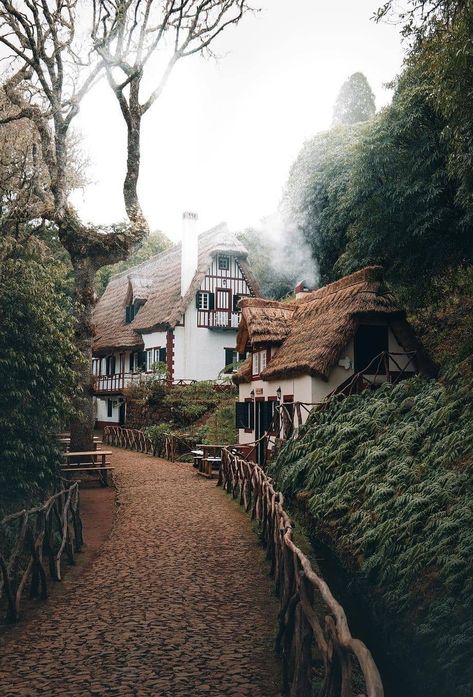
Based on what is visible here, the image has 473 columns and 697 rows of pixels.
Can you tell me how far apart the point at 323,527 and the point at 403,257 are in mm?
7663

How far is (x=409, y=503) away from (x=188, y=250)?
1065 inches

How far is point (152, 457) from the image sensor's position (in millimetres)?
26516

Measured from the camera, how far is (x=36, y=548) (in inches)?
352

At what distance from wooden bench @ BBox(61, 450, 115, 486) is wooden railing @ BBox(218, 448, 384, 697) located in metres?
8.39

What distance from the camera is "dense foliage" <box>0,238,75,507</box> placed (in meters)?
12.4

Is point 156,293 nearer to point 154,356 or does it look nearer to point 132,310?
point 132,310


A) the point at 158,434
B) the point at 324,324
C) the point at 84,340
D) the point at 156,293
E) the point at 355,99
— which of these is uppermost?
the point at 355,99

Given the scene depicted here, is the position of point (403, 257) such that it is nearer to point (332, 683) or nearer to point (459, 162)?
point (459, 162)

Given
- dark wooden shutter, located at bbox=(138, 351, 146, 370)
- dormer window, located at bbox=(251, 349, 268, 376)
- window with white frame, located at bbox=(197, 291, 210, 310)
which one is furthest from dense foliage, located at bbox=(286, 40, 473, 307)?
dark wooden shutter, located at bbox=(138, 351, 146, 370)

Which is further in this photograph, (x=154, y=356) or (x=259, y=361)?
(x=154, y=356)

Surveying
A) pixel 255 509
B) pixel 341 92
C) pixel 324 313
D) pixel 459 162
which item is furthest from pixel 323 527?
pixel 341 92

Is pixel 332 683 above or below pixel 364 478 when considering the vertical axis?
below

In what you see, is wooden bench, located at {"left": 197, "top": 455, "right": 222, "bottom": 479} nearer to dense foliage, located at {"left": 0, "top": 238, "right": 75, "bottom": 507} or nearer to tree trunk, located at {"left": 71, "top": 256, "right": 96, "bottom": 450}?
tree trunk, located at {"left": 71, "top": 256, "right": 96, "bottom": 450}

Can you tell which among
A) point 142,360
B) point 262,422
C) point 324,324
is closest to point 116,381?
point 142,360
